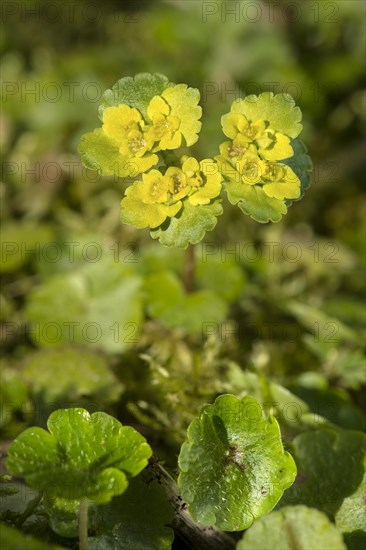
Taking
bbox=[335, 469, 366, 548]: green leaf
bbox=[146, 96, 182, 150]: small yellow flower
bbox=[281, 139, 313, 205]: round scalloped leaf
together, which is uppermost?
bbox=[146, 96, 182, 150]: small yellow flower

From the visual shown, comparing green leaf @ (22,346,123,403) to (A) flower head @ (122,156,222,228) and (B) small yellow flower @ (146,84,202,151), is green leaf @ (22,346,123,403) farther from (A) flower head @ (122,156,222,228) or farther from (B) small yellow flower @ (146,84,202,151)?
(B) small yellow flower @ (146,84,202,151)

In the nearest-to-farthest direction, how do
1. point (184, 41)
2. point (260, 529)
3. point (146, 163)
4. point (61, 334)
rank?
1. point (260, 529)
2. point (146, 163)
3. point (61, 334)
4. point (184, 41)

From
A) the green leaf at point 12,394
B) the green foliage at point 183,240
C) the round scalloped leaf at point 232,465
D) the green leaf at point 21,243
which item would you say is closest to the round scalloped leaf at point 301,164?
the green foliage at point 183,240

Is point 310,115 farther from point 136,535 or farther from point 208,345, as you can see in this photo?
point 136,535

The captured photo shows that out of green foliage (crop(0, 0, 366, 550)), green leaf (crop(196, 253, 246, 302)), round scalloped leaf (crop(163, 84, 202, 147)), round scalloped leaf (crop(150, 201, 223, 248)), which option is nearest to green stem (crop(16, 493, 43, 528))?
green foliage (crop(0, 0, 366, 550))

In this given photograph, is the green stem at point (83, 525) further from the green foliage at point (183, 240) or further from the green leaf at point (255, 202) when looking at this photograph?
the green leaf at point (255, 202)

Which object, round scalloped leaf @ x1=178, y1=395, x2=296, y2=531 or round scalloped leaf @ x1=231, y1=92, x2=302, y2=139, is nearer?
round scalloped leaf @ x1=178, y1=395, x2=296, y2=531

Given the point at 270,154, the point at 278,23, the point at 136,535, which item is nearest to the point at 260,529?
the point at 136,535
